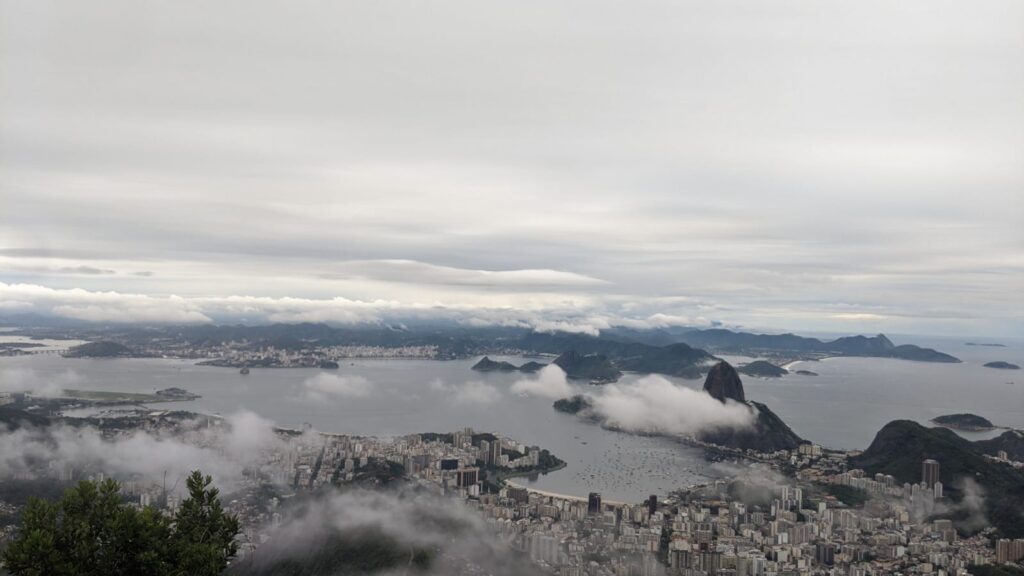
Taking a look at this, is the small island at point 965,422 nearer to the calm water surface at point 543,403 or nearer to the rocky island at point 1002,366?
the calm water surface at point 543,403

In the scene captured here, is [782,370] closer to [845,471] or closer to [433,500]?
[845,471]

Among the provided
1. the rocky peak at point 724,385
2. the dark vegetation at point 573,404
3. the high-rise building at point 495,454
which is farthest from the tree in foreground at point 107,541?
the dark vegetation at point 573,404

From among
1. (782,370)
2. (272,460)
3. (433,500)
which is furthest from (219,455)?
(782,370)

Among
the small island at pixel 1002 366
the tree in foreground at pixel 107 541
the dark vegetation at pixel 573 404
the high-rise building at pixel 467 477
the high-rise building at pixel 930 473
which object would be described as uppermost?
the tree in foreground at pixel 107 541

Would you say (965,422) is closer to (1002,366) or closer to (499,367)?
(499,367)

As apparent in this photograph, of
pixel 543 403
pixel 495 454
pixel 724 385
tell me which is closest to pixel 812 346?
pixel 543 403

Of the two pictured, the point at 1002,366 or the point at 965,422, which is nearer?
the point at 965,422
